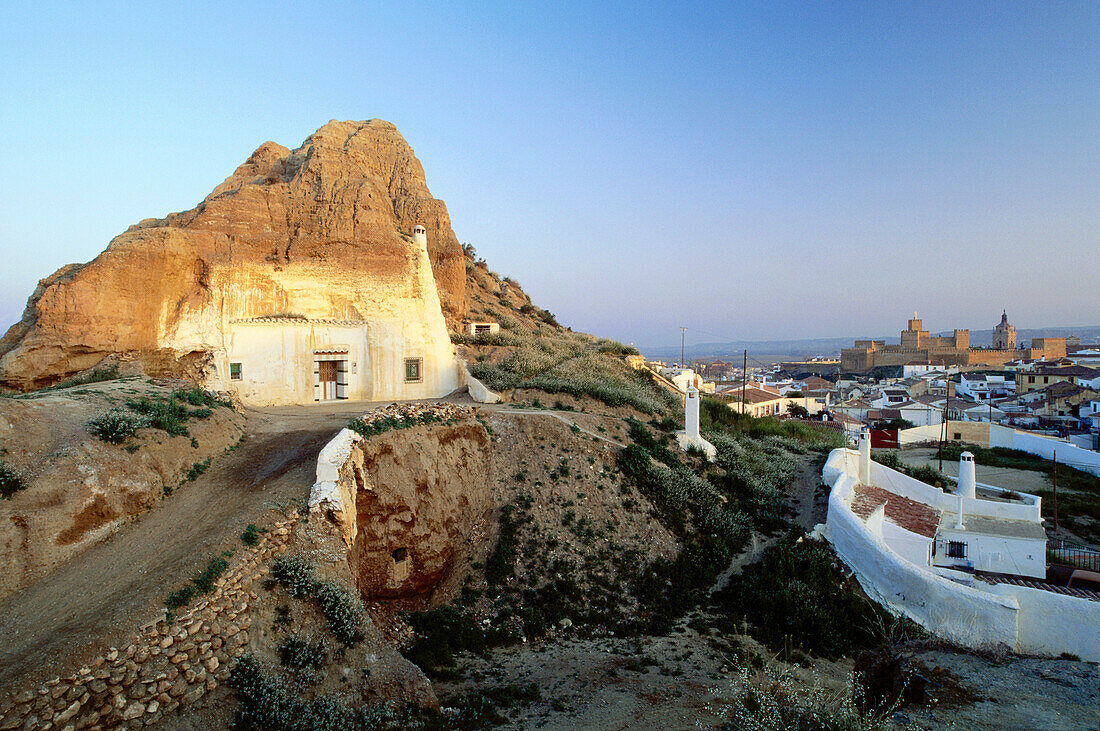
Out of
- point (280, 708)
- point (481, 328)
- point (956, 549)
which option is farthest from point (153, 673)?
point (481, 328)

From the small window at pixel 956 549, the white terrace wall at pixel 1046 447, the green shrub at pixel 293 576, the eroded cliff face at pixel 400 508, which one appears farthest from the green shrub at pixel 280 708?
the white terrace wall at pixel 1046 447

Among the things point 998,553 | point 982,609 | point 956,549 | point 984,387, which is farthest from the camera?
point 984,387

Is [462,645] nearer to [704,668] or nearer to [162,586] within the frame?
[704,668]

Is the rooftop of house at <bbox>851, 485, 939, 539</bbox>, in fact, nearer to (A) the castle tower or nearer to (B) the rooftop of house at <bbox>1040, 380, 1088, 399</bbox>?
(B) the rooftop of house at <bbox>1040, 380, 1088, 399</bbox>

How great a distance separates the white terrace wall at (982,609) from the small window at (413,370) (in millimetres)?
12832

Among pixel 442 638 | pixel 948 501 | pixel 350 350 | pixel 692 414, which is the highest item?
pixel 350 350

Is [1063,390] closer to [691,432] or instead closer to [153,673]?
[691,432]

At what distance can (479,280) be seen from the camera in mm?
32219

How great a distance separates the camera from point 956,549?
13898 millimetres

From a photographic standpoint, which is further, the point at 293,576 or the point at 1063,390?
the point at 1063,390

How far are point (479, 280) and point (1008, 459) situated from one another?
1133 inches

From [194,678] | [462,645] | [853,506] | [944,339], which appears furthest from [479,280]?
[944,339]

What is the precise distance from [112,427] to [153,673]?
4.59 m

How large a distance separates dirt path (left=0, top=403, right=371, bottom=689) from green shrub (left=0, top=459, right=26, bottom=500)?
114 centimetres
